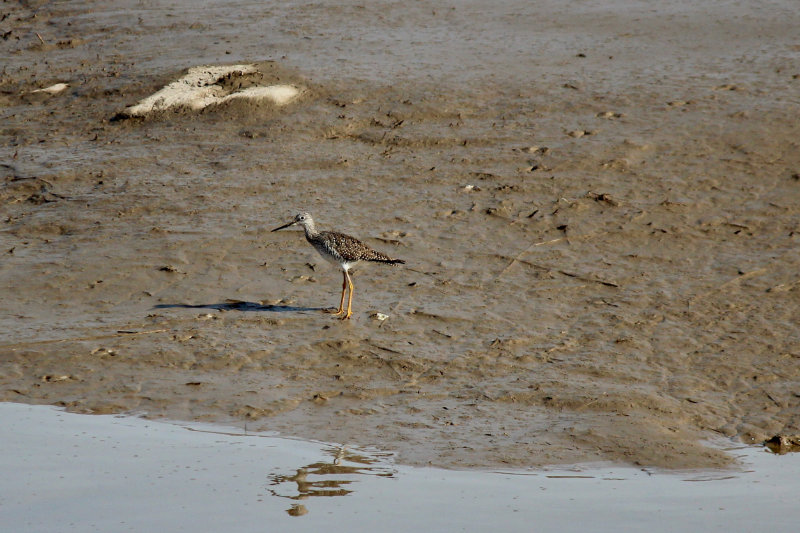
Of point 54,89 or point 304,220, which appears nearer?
point 304,220

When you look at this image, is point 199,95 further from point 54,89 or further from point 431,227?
point 431,227

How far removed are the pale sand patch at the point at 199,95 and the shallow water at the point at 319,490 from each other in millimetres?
6843

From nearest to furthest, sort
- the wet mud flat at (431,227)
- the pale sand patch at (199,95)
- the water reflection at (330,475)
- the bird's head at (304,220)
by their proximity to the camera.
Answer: the water reflection at (330,475), the wet mud flat at (431,227), the bird's head at (304,220), the pale sand patch at (199,95)

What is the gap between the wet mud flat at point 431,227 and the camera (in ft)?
26.3

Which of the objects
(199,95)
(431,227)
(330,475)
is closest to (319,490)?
(330,475)

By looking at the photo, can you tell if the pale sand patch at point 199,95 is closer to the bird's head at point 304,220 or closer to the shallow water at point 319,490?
the bird's head at point 304,220

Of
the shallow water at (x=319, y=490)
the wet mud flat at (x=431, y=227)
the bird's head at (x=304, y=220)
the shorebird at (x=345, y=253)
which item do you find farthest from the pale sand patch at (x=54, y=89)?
the shallow water at (x=319, y=490)

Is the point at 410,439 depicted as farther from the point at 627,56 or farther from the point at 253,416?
the point at 627,56

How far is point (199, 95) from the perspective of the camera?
44.5 feet

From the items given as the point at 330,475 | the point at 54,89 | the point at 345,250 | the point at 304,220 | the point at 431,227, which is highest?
the point at 54,89

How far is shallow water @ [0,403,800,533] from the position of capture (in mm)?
6180

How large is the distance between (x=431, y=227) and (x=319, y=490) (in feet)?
15.7

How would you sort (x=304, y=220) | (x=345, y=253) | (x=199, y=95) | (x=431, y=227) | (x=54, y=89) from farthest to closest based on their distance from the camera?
(x=54, y=89), (x=199, y=95), (x=431, y=227), (x=304, y=220), (x=345, y=253)

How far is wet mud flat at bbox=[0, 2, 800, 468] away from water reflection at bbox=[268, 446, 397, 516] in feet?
0.99
